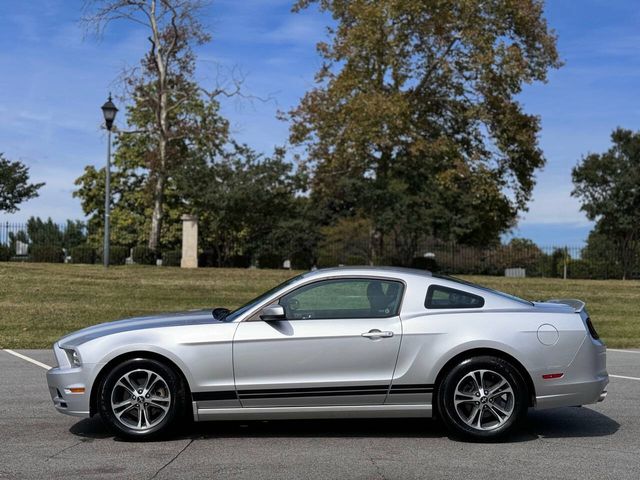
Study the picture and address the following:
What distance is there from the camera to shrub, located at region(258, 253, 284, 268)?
117 feet

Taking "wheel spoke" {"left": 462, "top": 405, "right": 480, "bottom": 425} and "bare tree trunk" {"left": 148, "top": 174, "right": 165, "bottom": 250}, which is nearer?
"wheel spoke" {"left": 462, "top": 405, "right": 480, "bottom": 425}

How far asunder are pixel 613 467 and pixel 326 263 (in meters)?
29.9

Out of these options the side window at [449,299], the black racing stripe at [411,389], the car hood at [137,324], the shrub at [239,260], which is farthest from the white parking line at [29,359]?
the shrub at [239,260]

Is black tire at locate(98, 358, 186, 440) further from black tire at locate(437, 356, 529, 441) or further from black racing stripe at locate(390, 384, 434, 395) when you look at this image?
black tire at locate(437, 356, 529, 441)

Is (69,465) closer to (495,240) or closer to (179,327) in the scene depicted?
(179,327)

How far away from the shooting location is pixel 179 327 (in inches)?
258

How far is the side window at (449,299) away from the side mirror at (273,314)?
1.25 m

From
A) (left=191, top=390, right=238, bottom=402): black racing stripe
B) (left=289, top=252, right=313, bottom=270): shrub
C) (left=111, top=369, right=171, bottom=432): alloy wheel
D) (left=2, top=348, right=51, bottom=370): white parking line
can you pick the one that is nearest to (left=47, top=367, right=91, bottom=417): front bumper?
(left=111, top=369, right=171, bottom=432): alloy wheel

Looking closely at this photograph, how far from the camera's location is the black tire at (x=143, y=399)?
641cm

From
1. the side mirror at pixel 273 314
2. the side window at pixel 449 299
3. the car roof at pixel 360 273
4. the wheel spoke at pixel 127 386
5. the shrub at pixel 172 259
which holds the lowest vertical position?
the wheel spoke at pixel 127 386

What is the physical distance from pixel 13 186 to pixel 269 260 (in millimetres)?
16851

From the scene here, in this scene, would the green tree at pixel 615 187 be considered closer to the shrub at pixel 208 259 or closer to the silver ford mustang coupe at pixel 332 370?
the shrub at pixel 208 259

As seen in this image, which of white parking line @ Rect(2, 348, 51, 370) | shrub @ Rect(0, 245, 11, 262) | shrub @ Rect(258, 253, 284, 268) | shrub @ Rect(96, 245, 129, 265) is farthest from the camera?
shrub @ Rect(258, 253, 284, 268)

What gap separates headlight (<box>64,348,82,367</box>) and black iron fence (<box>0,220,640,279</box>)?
25.8 meters
